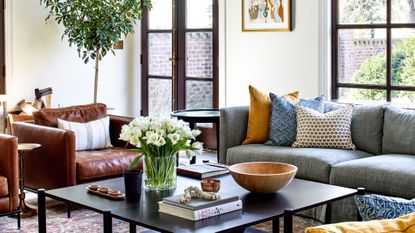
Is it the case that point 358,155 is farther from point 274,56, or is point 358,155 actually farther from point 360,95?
point 274,56

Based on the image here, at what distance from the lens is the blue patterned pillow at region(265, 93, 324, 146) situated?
212 inches

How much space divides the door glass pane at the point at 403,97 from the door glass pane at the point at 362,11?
0.64 metres

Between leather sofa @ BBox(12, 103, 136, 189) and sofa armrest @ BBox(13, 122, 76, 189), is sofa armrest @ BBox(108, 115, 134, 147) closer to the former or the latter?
leather sofa @ BBox(12, 103, 136, 189)

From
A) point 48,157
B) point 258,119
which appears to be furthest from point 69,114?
point 258,119

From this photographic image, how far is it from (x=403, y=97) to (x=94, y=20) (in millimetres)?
3192

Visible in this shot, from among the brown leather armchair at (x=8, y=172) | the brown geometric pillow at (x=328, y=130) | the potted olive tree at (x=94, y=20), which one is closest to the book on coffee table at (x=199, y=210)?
the brown leather armchair at (x=8, y=172)

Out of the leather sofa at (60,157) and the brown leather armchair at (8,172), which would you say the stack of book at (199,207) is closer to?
the brown leather armchair at (8,172)

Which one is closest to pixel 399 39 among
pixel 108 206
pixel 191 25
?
pixel 191 25

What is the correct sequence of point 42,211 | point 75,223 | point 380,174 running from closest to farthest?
point 42,211 → point 380,174 → point 75,223

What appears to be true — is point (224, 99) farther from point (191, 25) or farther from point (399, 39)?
point (399, 39)

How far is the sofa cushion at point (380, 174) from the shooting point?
4.35 meters

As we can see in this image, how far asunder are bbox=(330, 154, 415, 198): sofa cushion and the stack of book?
4.65 feet

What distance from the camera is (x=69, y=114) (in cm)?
571

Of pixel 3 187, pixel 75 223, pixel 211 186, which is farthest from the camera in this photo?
pixel 75 223
